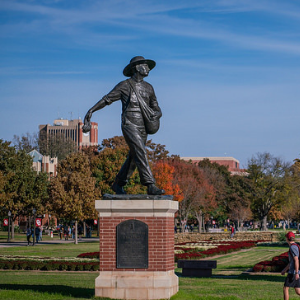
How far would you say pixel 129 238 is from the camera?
518 inches

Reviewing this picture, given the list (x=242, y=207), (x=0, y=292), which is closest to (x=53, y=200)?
(x=0, y=292)

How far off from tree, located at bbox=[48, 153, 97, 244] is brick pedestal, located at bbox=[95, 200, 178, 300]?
111 feet

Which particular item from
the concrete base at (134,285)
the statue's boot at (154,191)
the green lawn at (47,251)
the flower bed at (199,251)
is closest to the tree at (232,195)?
the flower bed at (199,251)

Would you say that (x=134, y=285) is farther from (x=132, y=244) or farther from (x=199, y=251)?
(x=199, y=251)

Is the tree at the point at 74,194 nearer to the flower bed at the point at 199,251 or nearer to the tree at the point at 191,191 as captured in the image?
the flower bed at the point at 199,251

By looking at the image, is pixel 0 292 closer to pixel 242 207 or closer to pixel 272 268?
pixel 272 268

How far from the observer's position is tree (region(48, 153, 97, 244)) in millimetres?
46938

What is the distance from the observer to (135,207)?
1316cm

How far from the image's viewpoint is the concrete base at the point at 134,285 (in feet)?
42.4

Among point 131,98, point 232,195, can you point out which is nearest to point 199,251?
point 131,98

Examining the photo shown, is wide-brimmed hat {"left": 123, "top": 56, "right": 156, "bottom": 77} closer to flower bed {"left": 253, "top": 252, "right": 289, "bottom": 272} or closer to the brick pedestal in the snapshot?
the brick pedestal

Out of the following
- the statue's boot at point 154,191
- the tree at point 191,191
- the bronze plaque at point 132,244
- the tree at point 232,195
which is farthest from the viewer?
the tree at point 232,195

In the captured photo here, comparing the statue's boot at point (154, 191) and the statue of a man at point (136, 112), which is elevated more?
the statue of a man at point (136, 112)

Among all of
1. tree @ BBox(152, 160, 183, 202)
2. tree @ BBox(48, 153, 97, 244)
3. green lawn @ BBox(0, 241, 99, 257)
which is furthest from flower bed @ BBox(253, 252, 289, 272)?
tree @ BBox(152, 160, 183, 202)
